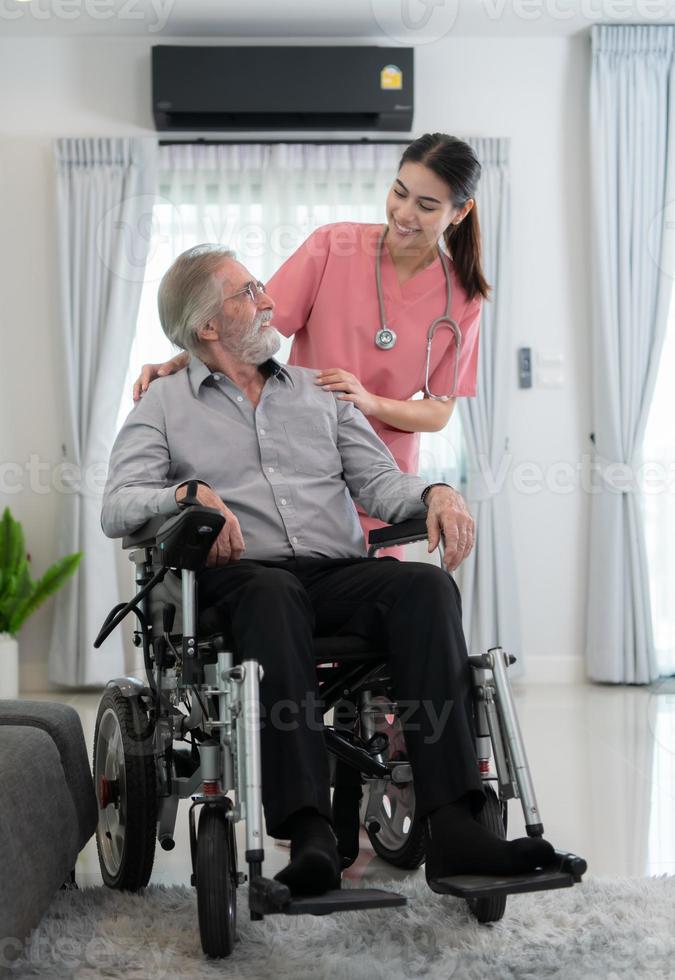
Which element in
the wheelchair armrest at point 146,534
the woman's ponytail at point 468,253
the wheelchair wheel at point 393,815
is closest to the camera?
the wheelchair armrest at point 146,534

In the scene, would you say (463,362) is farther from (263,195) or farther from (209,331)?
(263,195)

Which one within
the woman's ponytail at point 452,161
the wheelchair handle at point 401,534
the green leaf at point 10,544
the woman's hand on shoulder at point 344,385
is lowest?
the green leaf at point 10,544

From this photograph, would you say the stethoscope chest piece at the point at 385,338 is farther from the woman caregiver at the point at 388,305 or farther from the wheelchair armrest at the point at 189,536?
the wheelchair armrest at the point at 189,536

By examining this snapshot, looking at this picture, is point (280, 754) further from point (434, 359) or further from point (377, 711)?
point (434, 359)

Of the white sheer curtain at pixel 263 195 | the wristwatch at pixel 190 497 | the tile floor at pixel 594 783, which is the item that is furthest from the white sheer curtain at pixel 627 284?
the wristwatch at pixel 190 497

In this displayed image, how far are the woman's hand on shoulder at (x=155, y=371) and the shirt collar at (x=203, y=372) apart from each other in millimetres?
49

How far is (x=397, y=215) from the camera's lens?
2422 mm

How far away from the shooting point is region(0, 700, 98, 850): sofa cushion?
194 cm

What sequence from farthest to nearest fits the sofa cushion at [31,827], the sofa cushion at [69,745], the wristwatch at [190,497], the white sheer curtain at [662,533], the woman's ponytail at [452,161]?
1. the white sheer curtain at [662,533]
2. the woman's ponytail at [452,161]
3. the sofa cushion at [69,745]
4. the wristwatch at [190,497]
5. the sofa cushion at [31,827]

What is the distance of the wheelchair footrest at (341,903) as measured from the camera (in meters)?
1.36

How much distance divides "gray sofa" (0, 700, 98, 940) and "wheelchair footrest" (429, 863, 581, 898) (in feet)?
1.89

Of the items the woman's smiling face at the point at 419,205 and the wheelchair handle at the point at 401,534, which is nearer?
the wheelchair handle at the point at 401,534

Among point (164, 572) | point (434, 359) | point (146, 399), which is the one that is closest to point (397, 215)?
point (434, 359)

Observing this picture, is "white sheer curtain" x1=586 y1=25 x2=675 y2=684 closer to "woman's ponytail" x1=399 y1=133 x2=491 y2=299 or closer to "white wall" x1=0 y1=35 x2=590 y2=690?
"white wall" x1=0 y1=35 x2=590 y2=690
